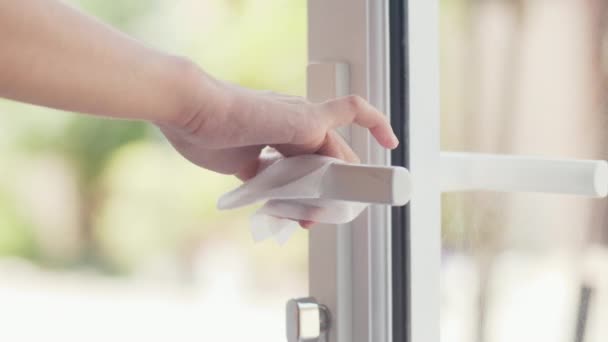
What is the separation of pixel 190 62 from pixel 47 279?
2.68 m

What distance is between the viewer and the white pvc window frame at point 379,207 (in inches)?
27.7

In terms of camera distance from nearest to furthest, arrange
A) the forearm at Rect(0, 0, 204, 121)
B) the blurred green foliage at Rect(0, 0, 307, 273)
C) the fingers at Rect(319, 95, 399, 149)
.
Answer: the forearm at Rect(0, 0, 204, 121) → the fingers at Rect(319, 95, 399, 149) → the blurred green foliage at Rect(0, 0, 307, 273)

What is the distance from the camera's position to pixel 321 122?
537 millimetres

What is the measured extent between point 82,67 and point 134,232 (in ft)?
8.43

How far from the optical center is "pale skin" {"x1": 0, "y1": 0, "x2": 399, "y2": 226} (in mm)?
425

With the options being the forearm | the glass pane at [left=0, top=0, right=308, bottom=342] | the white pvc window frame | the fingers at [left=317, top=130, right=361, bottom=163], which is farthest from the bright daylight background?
the forearm

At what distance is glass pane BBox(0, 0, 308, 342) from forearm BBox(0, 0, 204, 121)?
7.61ft

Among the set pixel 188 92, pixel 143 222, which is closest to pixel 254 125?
pixel 188 92

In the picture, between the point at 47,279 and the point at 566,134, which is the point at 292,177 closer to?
the point at 566,134


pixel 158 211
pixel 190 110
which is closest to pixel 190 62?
pixel 190 110

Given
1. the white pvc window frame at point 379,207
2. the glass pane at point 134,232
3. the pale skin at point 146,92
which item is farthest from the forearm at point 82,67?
the glass pane at point 134,232

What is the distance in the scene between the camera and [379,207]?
2.31ft

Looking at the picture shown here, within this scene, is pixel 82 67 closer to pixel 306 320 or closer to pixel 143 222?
pixel 306 320

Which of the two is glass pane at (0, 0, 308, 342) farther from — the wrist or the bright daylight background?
the wrist
